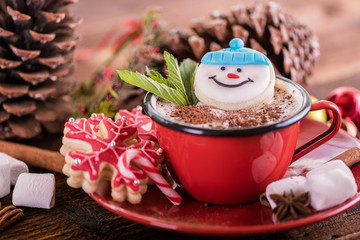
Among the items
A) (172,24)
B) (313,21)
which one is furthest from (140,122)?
(313,21)

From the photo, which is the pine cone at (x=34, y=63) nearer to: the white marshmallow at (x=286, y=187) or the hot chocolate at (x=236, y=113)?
the hot chocolate at (x=236, y=113)

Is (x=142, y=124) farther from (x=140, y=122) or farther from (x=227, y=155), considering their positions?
(x=227, y=155)

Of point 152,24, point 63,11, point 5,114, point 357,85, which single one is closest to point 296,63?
point 357,85

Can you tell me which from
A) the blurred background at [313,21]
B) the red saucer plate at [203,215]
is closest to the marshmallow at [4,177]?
the red saucer plate at [203,215]

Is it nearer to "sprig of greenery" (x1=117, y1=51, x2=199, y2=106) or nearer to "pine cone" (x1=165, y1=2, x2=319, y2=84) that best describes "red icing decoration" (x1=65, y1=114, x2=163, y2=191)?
"sprig of greenery" (x1=117, y1=51, x2=199, y2=106)

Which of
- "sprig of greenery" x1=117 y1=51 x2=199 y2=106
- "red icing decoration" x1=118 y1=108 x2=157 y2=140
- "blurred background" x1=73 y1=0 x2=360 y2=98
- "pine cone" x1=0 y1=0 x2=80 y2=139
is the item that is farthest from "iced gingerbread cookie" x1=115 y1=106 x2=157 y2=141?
"blurred background" x1=73 y1=0 x2=360 y2=98
